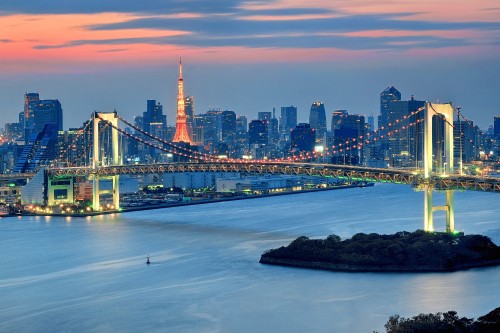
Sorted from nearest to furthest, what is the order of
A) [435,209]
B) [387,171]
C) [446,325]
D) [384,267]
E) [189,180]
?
1. [446,325]
2. [384,267]
3. [435,209]
4. [387,171]
5. [189,180]

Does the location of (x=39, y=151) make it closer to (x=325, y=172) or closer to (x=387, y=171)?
(x=325, y=172)

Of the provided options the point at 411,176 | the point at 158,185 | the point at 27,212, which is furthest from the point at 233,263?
the point at 158,185

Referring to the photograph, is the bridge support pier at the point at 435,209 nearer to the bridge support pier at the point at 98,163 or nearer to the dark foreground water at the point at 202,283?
the dark foreground water at the point at 202,283

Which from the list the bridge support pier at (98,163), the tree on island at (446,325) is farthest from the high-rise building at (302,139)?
the tree on island at (446,325)

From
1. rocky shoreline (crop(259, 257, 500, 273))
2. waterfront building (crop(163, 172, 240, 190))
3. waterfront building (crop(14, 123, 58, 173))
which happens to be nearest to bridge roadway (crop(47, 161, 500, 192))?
rocky shoreline (crop(259, 257, 500, 273))

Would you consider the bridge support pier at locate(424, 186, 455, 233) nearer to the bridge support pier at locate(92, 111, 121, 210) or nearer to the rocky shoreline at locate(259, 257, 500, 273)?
the rocky shoreline at locate(259, 257, 500, 273)

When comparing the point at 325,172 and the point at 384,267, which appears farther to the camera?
the point at 325,172

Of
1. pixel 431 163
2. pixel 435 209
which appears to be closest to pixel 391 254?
pixel 435 209
